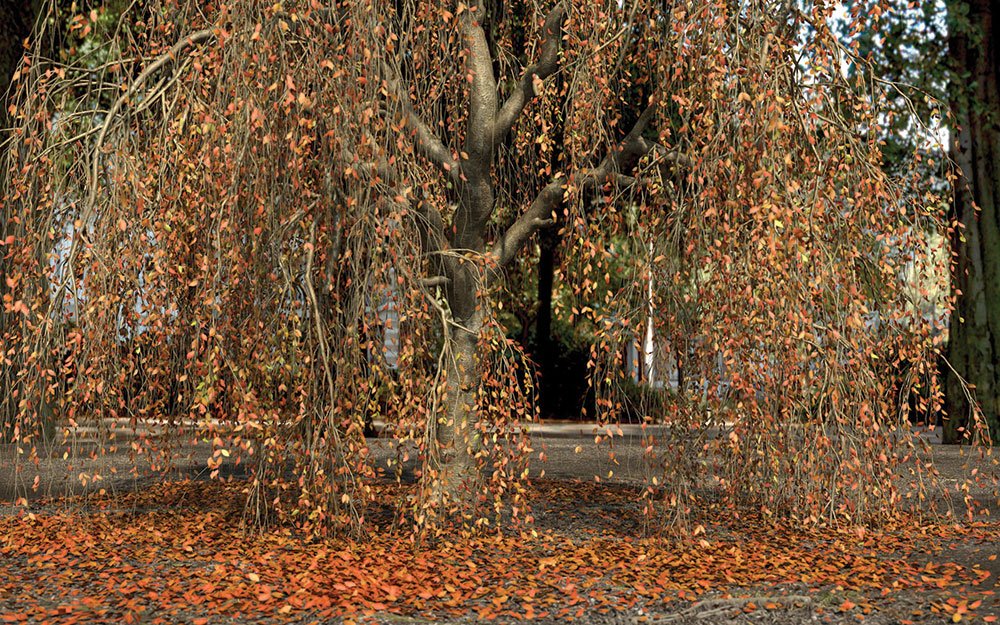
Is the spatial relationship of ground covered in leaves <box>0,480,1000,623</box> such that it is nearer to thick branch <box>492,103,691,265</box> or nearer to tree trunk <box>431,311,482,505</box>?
tree trunk <box>431,311,482,505</box>

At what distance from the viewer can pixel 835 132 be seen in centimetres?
557

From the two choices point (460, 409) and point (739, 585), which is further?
point (460, 409)

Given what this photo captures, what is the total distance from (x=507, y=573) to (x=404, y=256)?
161cm

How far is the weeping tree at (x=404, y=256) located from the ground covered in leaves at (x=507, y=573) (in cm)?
28

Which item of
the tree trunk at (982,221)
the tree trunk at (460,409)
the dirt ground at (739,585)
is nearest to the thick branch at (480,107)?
the tree trunk at (460,409)

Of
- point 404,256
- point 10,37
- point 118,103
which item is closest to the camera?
point 404,256

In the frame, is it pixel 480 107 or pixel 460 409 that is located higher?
pixel 480 107

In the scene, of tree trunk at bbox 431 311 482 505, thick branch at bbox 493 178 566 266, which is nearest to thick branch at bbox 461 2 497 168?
thick branch at bbox 493 178 566 266

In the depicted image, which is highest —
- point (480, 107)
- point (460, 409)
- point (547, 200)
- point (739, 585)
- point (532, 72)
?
point (532, 72)

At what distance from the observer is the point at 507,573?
202 inches

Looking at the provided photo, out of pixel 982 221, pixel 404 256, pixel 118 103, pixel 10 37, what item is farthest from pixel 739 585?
pixel 10 37

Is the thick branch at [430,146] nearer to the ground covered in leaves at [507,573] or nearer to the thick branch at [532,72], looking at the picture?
the thick branch at [532,72]

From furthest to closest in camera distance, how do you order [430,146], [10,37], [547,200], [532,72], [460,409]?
[10,37], [547,200], [532,72], [430,146], [460,409]

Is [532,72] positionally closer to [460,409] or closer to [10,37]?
[460,409]
